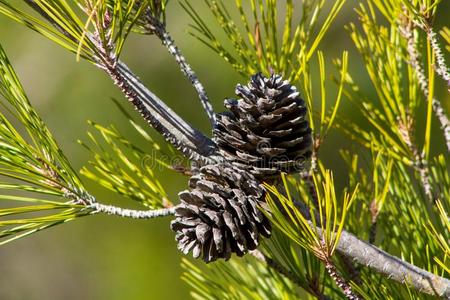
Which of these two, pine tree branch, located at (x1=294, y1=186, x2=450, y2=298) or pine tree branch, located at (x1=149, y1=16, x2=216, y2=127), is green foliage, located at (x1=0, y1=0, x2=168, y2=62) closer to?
pine tree branch, located at (x1=149, y1=16, x2=216, y2=127)

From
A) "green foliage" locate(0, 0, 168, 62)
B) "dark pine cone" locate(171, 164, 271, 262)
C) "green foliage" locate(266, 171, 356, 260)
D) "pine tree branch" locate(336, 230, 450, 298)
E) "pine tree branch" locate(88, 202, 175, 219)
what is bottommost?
"pine tree branch" locate(336, 230, 450, 298)

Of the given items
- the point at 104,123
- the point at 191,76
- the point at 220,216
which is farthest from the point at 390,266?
the point at 104,123

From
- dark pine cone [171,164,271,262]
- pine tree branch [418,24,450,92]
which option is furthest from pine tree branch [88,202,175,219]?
pine tree branch [418,24,450,92]

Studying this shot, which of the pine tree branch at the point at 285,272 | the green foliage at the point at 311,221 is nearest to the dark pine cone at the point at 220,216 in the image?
the green foliage at the point at 311,221

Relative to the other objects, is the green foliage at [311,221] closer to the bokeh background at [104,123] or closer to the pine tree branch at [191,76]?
the pine tree branch at [191,76]

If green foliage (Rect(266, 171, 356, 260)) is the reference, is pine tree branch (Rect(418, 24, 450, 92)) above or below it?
above

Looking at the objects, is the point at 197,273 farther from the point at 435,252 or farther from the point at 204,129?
the point at 204,129

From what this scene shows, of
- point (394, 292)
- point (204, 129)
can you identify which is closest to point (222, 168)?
point (394, 292)
